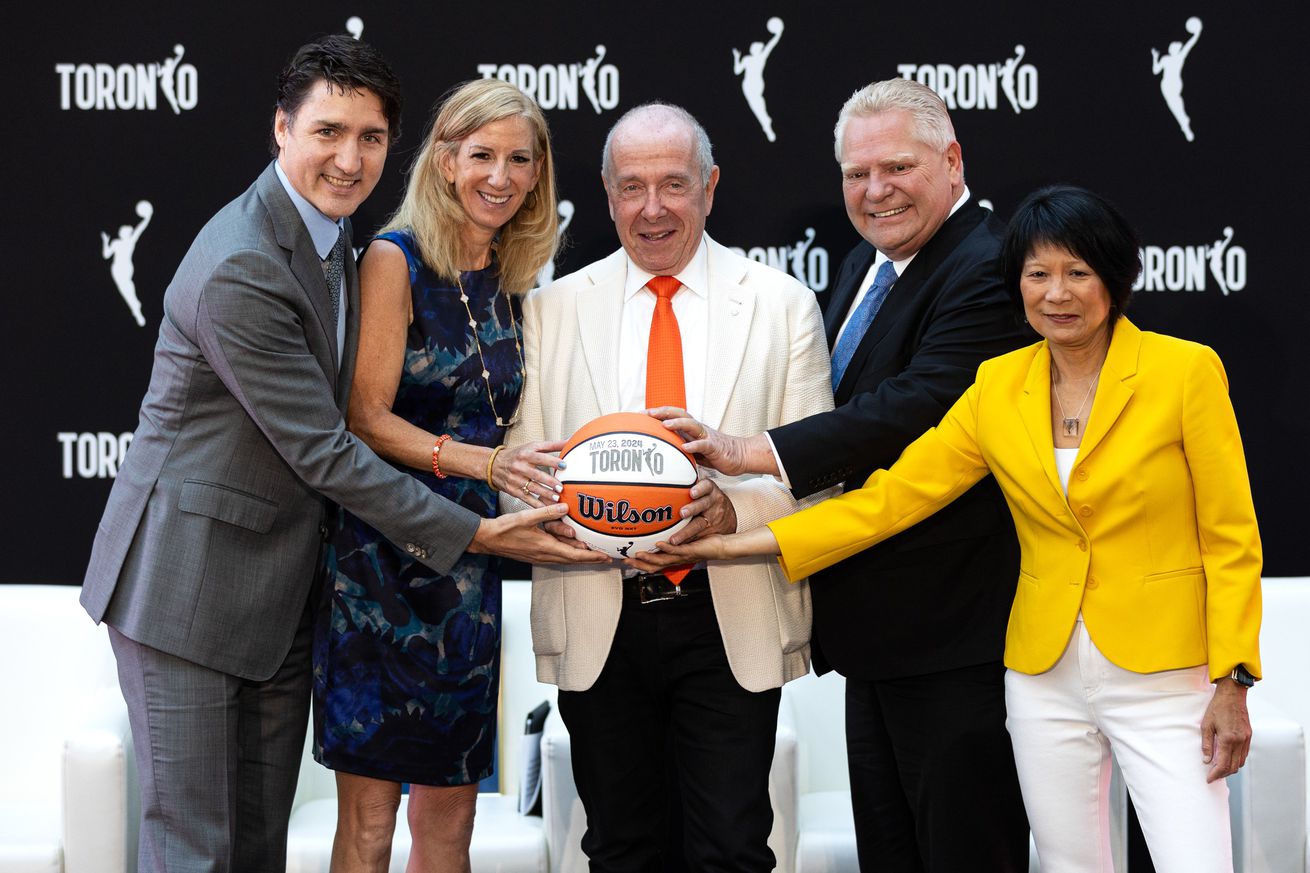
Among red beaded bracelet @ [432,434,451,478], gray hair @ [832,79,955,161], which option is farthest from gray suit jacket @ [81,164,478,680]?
gray hair @ [832,79,955,161]

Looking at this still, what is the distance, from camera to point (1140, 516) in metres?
2.31

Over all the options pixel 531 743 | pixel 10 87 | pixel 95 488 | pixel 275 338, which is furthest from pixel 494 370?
pixel 10 87

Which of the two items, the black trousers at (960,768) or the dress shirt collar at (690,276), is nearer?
the black trousers at (960,768)

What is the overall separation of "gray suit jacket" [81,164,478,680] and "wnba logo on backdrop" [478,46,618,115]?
57.1 inches

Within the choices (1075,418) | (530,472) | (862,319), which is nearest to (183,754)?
(530,472)

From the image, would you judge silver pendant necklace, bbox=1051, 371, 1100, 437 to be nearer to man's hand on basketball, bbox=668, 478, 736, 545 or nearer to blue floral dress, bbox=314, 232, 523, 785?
man's hand on basketball, bbox=668, 478, 736, 545

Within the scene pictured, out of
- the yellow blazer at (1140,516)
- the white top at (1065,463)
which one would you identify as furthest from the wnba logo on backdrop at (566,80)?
the white top at (1065,463)

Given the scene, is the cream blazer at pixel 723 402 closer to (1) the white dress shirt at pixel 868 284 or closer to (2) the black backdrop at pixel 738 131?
(1) the white dress shirt at pixel 868 284

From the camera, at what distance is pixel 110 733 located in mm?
3148

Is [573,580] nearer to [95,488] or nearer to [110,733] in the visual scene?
[110,733]

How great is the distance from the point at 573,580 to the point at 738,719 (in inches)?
17.7

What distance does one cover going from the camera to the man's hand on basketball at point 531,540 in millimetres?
2533

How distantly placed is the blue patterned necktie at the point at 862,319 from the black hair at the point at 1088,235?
49 centimetres

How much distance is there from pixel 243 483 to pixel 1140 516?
167 centimetres
